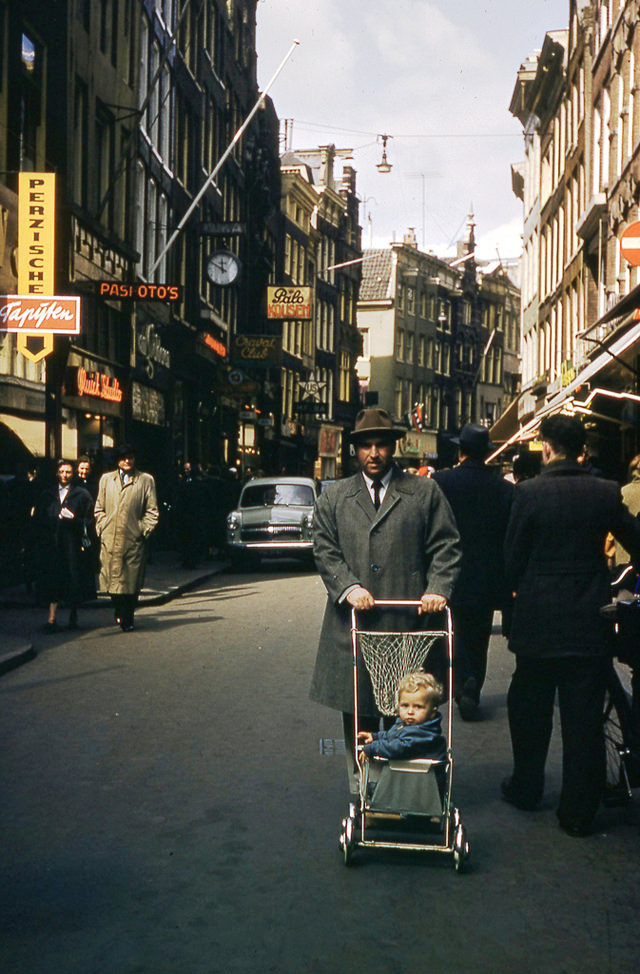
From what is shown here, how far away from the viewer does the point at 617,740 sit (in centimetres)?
620

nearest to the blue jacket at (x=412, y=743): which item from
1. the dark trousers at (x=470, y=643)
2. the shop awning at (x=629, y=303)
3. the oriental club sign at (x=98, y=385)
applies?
the dark trousers at (x=470, y=643)

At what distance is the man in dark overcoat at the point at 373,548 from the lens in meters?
5.70

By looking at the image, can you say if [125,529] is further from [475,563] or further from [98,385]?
[98,385]

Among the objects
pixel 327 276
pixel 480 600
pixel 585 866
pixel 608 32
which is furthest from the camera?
pixel 327 276

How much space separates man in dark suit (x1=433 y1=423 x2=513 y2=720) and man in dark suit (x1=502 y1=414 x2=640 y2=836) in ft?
7.96

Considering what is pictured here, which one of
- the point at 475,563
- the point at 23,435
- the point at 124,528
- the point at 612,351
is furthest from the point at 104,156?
the point at 475,563

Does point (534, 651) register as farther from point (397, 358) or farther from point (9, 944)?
point (397, 358)

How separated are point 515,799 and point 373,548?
1536mm

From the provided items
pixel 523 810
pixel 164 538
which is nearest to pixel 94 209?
pixel 164 538

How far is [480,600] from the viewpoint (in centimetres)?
861

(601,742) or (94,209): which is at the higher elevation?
(94,209)

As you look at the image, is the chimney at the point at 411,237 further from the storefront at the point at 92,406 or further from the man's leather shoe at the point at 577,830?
the man's leather shoe at the point at 577,830

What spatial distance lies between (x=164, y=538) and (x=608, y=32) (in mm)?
14770

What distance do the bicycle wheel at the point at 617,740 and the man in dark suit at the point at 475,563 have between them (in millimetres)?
2372
